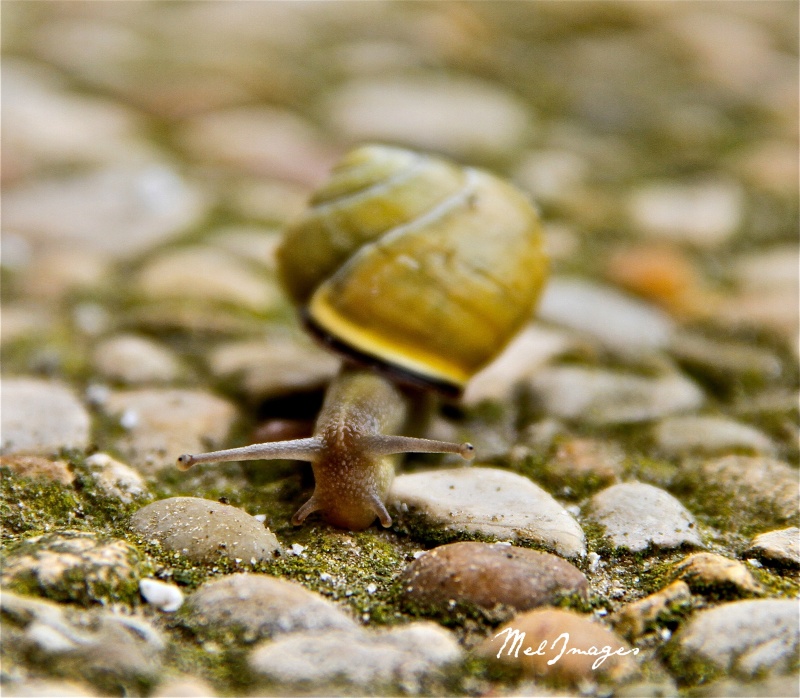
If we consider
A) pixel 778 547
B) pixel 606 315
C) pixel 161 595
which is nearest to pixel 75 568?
pixel 161 595

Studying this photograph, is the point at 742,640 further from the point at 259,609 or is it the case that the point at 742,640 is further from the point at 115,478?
the point at 115,478

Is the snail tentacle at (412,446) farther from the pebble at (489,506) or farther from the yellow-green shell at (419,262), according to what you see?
the yellow-green shell at (419,262)

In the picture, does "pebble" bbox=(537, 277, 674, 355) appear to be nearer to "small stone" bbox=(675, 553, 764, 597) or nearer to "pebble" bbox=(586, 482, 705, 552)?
"pebble" bbox=(586, 482, 705, 552)

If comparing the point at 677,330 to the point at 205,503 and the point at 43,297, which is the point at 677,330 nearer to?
the point at 205,503

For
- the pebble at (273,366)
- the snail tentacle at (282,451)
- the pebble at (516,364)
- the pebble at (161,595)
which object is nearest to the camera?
the pebble at (161,595)

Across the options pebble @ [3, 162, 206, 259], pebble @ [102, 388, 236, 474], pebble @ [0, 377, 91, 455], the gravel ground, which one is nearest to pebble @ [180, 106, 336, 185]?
the gravel ground

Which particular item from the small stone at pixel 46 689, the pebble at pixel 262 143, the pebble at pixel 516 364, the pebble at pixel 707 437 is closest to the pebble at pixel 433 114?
the pebble at pixel 262 143
